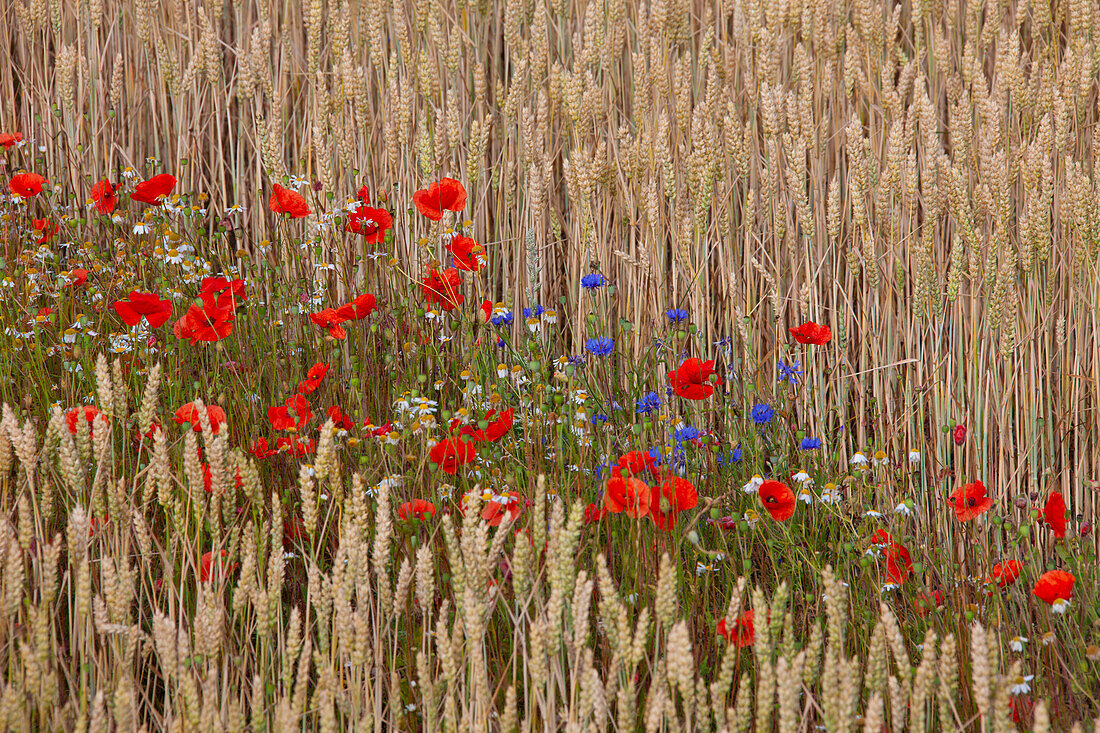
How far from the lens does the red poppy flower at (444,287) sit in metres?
2.01

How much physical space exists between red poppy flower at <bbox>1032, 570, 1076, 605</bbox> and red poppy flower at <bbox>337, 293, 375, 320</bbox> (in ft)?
4.04

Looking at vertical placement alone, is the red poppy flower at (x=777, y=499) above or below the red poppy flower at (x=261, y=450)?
below

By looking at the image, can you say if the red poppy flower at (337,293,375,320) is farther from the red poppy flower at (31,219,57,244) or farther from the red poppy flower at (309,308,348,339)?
the red poppy flower at (31,219,57,244)

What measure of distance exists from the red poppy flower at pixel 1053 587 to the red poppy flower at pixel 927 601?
0.50 ft

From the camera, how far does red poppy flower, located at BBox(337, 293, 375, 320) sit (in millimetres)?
1786

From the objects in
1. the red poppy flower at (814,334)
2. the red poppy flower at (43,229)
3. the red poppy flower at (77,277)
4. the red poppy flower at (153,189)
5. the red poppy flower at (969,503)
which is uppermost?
the red poppy flower at (153,189)

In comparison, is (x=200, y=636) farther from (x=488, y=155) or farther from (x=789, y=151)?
(x=488, y=155)

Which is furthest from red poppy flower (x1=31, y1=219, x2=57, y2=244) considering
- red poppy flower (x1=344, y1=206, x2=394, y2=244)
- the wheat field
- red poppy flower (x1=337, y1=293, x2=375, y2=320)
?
red poppy flower (x1=337, y1=293, x2=375, y2=320)

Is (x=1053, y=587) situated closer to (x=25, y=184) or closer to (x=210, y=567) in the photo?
(x=210, y=567)

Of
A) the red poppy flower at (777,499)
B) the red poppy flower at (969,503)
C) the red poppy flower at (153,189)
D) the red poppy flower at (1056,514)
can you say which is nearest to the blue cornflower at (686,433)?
the red poppy flower at (777,499)

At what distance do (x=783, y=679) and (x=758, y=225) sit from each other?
5.40 feet

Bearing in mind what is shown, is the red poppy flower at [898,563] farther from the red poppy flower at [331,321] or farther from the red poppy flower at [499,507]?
the red poppy flower at [331,321]

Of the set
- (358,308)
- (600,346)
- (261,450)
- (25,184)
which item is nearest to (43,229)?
(25,184)

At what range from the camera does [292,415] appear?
5.33 feet
